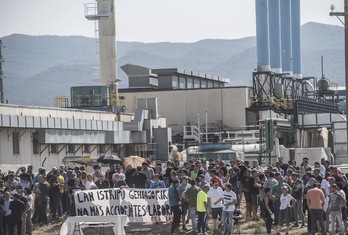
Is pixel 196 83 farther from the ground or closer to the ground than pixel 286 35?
closer to the ground

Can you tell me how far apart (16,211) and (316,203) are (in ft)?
29.1

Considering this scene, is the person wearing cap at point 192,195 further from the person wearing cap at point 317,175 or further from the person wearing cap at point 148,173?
the person wearing cap at point 317,175

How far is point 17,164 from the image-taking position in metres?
54.0

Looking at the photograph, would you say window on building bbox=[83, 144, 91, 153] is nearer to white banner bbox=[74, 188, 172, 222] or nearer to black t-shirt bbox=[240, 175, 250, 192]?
white banner bbox=[74, 188, 172, 222]

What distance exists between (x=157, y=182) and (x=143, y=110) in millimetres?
32040

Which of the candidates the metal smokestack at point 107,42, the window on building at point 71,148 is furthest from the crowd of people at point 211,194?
the metal smokestack at point 107,42

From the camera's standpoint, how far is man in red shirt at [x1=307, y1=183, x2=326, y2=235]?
32844 mm

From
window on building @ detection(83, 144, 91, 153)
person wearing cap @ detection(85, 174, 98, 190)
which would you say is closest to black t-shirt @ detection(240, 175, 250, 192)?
person wearing cap @ detection(85, 174, 98, 190)

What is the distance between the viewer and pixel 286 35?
104688 millimetres

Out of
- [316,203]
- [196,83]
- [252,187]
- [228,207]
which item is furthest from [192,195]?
[196,83]

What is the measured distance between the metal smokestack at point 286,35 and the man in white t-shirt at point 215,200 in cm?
6855

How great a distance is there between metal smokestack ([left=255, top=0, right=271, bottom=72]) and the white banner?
172ft

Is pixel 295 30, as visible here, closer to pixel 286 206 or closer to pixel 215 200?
pixel 286 206

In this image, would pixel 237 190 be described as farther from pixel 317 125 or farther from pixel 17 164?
pixel 317 125
